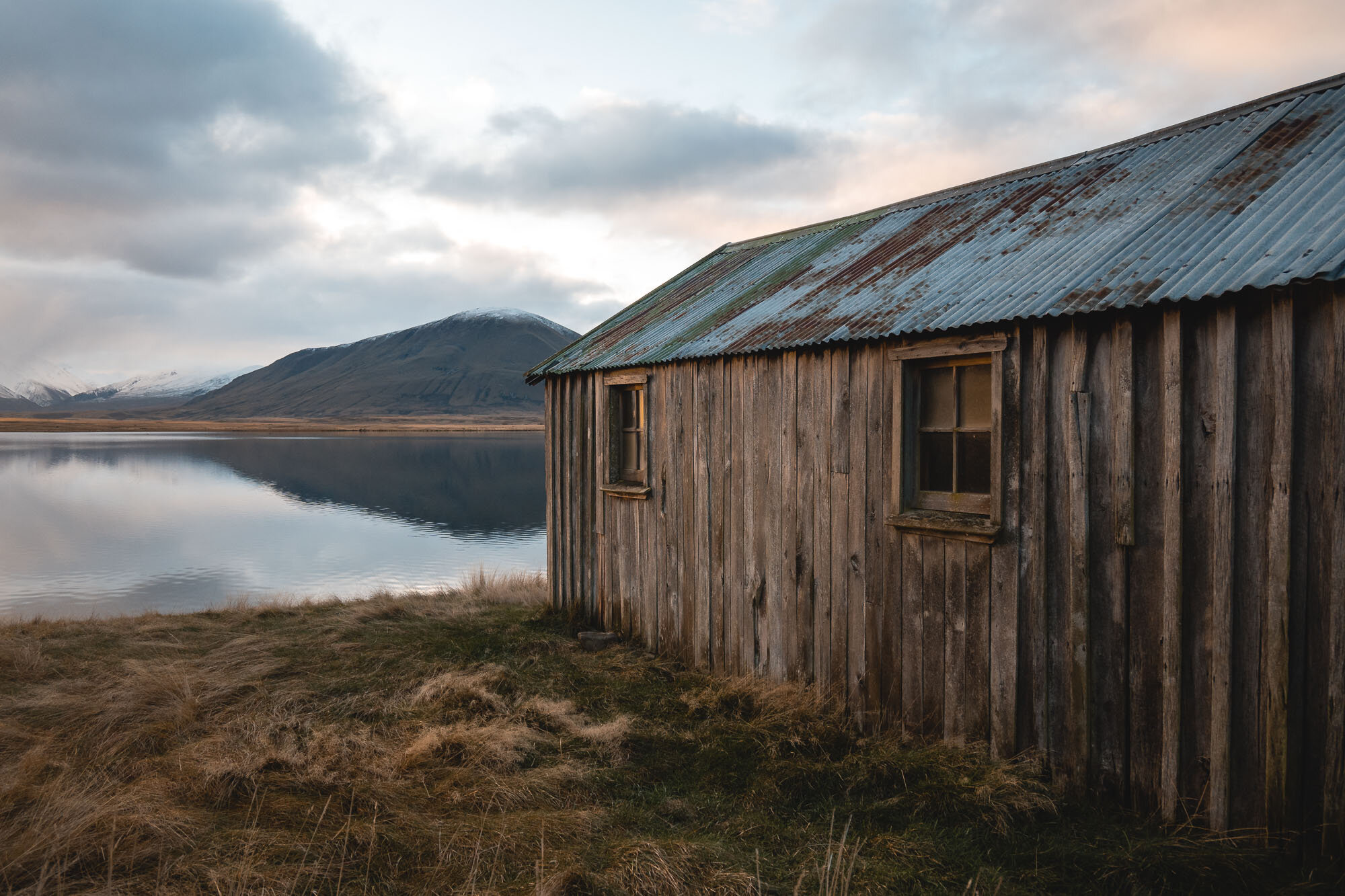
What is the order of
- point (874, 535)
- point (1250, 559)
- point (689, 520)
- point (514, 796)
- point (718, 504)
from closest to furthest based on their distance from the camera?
point (1250, 559)
point (514, 796)
point (874, 535)
point (718, 504)
point (689, 520)

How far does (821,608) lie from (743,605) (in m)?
1.00

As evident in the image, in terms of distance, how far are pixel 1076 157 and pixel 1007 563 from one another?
4.28 metres

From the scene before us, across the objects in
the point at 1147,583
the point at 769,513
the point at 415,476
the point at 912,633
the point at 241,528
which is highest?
the point at 769,513

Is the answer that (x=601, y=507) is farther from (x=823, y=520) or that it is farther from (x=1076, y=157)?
(x=1076, y=157)

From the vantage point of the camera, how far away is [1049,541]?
4809 millimetres

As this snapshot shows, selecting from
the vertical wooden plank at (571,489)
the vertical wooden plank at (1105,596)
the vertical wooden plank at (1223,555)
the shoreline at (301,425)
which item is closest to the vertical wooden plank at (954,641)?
the vertical wooden plank at (1105,596)

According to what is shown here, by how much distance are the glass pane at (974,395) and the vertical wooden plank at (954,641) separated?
81cm

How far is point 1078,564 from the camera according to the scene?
4.64 m

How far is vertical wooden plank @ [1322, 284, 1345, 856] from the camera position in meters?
3.71

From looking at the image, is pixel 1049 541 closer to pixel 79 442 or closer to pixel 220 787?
pixel 220 787

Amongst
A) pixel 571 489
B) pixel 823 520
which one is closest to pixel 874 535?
pixel 823 520

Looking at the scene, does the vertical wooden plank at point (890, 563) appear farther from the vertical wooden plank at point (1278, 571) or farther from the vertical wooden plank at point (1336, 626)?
the vertical wooden plank at point (1336, 626)

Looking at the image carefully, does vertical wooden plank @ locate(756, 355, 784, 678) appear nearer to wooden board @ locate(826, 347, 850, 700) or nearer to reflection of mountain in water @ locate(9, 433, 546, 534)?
wooden board @ locate(826, 347, 850, 700)

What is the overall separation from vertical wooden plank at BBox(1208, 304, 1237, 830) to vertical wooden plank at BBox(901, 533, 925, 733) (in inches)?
70.0
